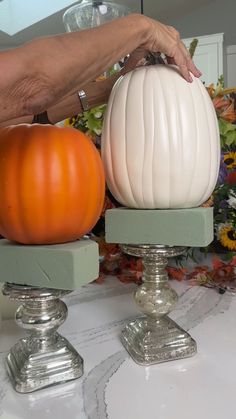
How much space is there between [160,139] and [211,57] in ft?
7.24

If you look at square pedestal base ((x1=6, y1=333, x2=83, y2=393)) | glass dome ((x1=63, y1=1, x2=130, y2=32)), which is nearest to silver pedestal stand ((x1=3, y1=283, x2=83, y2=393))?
square pedestal base ((x1=6, y1=333, x2=83, y2=393))

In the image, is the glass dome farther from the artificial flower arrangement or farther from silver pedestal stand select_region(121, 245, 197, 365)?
silver pedestal stand select_region(121, 245, 197, 365)

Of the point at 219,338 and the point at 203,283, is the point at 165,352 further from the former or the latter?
the point at 203,283

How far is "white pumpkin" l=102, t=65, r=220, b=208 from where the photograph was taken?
39 centimetres

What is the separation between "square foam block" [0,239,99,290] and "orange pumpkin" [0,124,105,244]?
0.01 meters

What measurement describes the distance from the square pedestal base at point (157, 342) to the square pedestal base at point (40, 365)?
2.7 inches

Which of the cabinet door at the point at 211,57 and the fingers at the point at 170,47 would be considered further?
the cabinet door at the point at 211,57

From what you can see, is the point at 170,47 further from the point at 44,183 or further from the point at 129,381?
the point at 129,381

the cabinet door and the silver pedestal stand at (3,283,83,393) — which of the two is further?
the cabinet door

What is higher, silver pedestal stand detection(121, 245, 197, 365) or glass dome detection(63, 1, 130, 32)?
glass dome detection(63, 1, 130, 32)

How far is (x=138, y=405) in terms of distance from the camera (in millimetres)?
368

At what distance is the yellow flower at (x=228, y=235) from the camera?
731 mm

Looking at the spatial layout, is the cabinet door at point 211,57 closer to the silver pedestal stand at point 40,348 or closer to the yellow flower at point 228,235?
the yellow flower at point 228,235

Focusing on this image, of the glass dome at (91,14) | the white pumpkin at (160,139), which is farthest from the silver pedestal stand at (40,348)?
the glass dome at (91,14)
